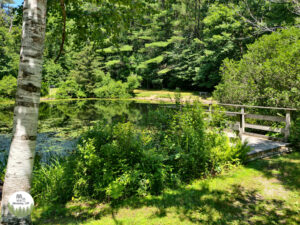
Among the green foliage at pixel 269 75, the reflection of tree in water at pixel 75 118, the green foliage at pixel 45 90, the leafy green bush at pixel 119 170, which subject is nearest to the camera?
the leafy green bush at pixel 119 170

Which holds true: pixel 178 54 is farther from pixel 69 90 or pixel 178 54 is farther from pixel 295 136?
pixel 295 136

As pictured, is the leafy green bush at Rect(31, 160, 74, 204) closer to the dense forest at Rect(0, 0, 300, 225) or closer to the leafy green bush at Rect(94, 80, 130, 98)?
the dense forest at Rect(0, 0, 300, 225)

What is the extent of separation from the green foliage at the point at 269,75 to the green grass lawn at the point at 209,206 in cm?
436

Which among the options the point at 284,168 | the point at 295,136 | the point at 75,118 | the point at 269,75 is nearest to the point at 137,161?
the point at 284,168

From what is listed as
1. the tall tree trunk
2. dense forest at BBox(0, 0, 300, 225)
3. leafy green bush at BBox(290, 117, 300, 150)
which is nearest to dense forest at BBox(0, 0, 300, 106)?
dense forest at BBox(0, 0, 300, 225)

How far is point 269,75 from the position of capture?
859 centimetres

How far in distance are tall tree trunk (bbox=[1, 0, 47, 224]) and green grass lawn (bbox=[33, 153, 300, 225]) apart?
1860 millimetres

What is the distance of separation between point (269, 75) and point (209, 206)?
23.1ft

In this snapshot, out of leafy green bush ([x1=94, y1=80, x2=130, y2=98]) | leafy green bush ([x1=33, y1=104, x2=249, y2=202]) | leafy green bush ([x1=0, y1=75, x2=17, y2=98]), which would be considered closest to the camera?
leafy green bush ([x1=33, y1=104, x2=249, y2=202])

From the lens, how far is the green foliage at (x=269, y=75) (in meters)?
7.91

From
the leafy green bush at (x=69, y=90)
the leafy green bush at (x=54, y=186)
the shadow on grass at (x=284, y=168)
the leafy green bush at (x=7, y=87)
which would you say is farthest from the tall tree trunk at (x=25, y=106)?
the leafy green bush at (x=69, y=90)

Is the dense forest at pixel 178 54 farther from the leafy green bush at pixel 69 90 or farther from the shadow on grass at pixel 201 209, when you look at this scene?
the shadow on grass at pixel 201 209

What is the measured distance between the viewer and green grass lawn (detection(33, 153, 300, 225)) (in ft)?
10.9

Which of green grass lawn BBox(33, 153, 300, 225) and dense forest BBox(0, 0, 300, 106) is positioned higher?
dense forest BBox(0, 0, 300, 106)
